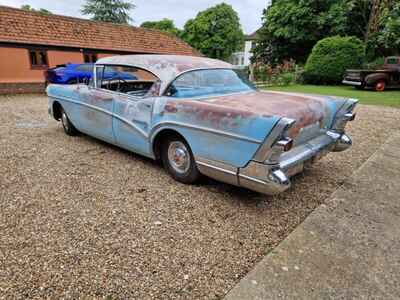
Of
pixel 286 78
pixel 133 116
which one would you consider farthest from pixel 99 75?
pixel 286 78

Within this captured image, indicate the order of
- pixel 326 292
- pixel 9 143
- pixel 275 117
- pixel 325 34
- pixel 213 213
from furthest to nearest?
pixel 325 34
pixel 9 143
pixel 213 213
pixel 275 117
pixel 326 292

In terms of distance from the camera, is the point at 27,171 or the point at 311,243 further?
the point at 27,171

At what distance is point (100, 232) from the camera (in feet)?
7.36

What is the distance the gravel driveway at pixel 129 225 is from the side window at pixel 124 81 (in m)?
1.08

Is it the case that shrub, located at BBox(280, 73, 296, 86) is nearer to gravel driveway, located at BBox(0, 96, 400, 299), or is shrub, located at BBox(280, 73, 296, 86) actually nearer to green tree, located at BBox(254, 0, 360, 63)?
green tree, located at BBox(254, 0, 360, 63)

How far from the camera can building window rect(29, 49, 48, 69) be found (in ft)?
42.7

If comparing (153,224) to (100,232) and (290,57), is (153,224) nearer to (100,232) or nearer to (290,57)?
(100,232)

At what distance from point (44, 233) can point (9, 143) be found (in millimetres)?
3396

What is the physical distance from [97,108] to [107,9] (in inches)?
1251

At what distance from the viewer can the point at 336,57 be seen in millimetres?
16188

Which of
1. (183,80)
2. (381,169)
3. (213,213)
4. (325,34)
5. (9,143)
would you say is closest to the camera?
(213,213)

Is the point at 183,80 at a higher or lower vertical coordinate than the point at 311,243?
higher

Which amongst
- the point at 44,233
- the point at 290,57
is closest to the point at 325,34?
the point at 290,57

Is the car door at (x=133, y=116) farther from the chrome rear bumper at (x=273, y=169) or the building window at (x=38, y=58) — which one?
the building window at (x=38, y=58)
